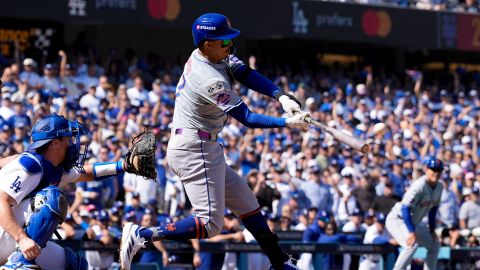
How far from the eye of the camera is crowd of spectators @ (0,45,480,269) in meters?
13.1

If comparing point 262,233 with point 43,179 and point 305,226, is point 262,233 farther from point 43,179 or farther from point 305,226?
point 305,226

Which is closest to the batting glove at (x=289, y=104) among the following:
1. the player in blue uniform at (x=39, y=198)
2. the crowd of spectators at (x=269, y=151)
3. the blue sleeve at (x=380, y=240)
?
the player in blue uniform at (x=39, y=198)

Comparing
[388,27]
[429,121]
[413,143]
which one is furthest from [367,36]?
[413,143]

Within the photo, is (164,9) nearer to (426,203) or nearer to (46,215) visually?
(426,203)

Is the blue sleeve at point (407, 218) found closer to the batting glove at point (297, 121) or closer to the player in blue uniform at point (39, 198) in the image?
the batting glove at point (297, 121)

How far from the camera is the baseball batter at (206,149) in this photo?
7434 millimetres

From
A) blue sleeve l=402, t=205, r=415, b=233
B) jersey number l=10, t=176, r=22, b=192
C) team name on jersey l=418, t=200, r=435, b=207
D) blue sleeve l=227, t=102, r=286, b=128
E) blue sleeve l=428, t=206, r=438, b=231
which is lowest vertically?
blue sleeve l=428, t=206, r=438, b=231

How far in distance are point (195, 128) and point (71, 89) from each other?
9.33 m

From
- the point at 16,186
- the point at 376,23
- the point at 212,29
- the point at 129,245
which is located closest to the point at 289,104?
the point at 212,29

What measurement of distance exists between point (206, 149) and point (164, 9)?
13164 mm

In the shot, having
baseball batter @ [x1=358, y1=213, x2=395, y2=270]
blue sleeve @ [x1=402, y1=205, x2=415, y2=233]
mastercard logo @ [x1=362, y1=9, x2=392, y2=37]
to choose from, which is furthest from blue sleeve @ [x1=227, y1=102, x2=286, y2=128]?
mastercard logo @ [x1=362, y1=9, x2=392, y2=37]

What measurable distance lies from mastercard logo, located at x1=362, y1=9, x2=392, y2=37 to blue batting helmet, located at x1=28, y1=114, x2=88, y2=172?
17.9m

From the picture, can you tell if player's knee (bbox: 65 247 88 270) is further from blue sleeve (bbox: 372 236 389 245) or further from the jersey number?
blue sleeve (bbox: 372 236 389 245)

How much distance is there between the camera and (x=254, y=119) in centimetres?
708
